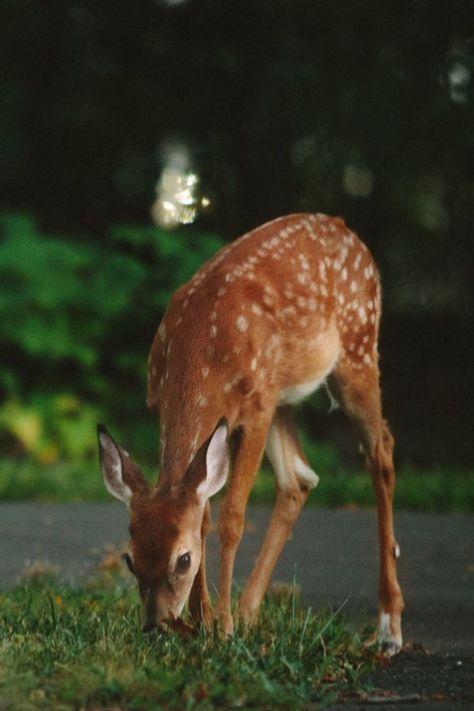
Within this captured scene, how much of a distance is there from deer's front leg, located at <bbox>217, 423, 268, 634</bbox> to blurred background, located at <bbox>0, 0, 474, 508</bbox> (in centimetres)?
604

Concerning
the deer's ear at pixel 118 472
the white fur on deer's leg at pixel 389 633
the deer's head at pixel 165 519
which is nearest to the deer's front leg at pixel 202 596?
the deer's head at pixel 165 519

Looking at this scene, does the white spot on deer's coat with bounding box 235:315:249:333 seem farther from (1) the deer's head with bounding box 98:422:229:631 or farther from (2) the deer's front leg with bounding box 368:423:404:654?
(2) the deer's front leg with bounding box 368:423:404:654

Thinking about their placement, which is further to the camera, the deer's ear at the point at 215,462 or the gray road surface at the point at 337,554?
the gray road surface at the point at 337,554

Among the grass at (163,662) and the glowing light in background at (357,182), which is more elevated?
the glowing light in background at (357,182)

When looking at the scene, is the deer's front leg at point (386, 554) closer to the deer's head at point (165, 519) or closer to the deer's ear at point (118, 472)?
the deer's head at point (165, 519)

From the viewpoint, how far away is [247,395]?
20.9 ft

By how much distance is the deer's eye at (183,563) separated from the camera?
18.2 feet

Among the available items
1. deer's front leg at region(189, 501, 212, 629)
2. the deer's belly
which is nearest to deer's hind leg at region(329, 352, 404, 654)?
the deer's belly

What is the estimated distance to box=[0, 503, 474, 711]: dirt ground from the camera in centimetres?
566

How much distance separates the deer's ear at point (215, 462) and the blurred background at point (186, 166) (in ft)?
21.8

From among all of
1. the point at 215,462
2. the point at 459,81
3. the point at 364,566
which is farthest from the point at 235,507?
the point at 459,81

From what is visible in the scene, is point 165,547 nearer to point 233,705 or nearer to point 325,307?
point 233,705

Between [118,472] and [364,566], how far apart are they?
2.97 metres

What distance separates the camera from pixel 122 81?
15070 mm
